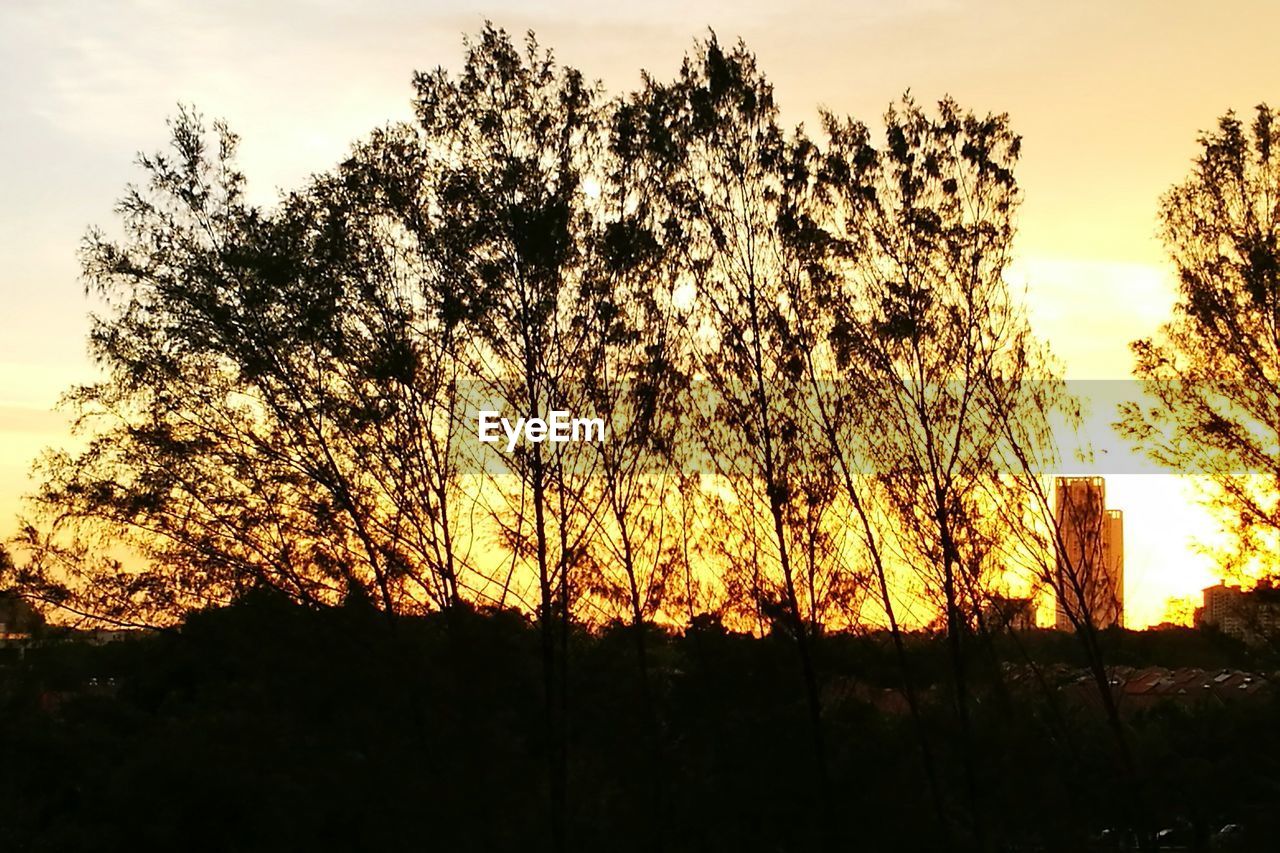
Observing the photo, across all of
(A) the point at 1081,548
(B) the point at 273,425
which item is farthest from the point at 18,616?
(A) the point at 1081,548

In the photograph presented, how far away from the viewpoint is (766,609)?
1955 cm

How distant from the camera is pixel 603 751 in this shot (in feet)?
66.0

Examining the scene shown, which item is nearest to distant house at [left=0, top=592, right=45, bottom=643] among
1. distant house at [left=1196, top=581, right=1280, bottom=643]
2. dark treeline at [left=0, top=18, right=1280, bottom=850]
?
dark treeline at [left=0, top=18, right=1280, bottom=850]

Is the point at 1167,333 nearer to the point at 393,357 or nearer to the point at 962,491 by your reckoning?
the point at 962,491

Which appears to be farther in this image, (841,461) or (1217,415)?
(1217,415)

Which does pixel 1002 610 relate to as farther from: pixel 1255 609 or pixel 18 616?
pixel 18 616

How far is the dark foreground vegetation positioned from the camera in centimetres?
1808

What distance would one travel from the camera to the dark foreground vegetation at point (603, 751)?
1808cm

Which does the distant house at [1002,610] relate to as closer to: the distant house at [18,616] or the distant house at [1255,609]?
the distant house at [1255,609]

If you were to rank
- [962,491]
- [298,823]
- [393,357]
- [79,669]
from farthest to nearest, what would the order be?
1. [79,669]
2. [298,823]
3. [962,491]
4. [393,357]

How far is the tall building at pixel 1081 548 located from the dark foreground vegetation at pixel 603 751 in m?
1.23

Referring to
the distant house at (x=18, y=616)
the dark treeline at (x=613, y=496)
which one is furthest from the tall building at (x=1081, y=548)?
the distant house at (x=18, y=616)

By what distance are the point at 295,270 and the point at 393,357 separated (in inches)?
70.4

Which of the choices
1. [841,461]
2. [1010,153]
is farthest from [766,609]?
[1010,153]
